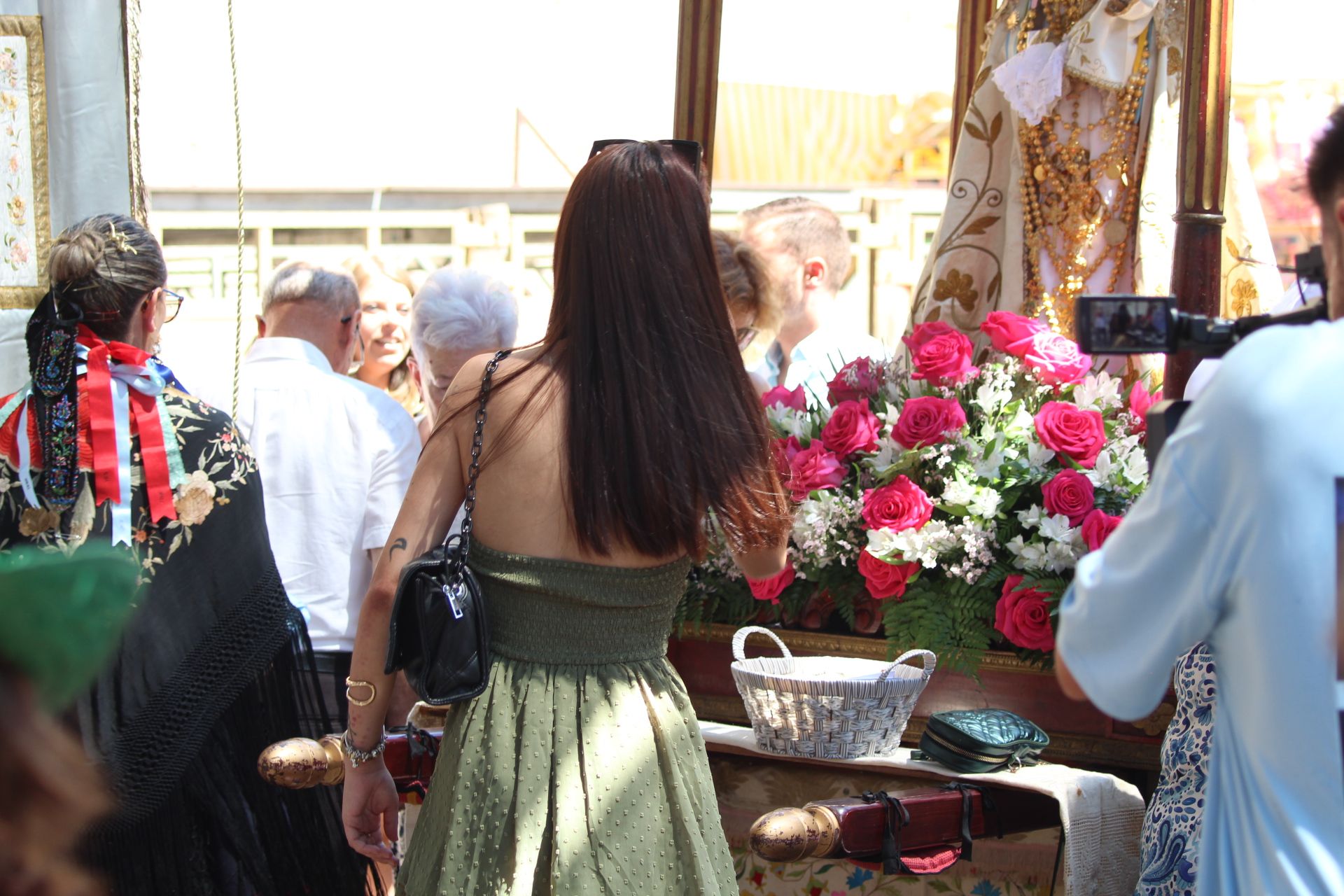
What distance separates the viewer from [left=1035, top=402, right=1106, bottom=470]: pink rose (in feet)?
8.85

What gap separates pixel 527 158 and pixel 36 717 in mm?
11514

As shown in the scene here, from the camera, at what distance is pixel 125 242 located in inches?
112

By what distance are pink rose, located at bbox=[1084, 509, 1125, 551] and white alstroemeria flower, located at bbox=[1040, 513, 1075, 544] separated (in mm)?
30

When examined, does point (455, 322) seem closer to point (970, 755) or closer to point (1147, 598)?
point (970, 755)

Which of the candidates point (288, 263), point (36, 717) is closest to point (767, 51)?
point (288, 263)

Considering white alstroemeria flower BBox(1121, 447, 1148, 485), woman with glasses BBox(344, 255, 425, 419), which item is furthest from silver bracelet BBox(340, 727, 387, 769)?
woman with glasses BBox(344, 255, 425, 419)

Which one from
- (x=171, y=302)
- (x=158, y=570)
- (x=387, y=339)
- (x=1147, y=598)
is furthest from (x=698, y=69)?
(x=1147, y=598)

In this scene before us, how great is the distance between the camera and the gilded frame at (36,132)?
11.6ft

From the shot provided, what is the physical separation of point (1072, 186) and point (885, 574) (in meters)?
1.08

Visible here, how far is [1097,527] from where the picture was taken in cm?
260

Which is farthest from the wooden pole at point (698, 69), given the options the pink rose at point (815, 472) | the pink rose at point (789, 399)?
the pink rose at point (815, 472)

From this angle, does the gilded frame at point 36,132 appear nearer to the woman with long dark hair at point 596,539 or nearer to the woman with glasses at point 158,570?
the woman with glasses at point 158,570

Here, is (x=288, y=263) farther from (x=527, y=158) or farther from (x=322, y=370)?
(x=527, y=158)

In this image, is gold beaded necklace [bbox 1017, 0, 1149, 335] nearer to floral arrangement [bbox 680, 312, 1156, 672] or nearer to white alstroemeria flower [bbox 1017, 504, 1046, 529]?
floral arrangement [bbox 680, 312, 1156, 672]
